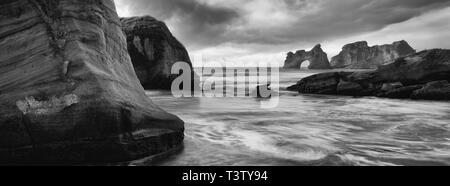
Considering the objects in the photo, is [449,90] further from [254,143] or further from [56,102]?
[56,102]

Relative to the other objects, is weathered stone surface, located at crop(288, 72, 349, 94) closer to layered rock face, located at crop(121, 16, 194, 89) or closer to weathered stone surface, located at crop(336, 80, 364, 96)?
weathered stone surface, located at crop(336, 80, 364, 96)

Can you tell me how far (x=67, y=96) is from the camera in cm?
509

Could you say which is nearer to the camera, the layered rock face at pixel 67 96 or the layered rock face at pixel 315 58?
the layered rock face at pixel 67 96

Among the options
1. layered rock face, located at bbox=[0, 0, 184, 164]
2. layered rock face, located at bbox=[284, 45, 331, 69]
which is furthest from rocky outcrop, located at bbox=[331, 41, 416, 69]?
layered rock face, located at bbox=[0, 0, 184, 164]

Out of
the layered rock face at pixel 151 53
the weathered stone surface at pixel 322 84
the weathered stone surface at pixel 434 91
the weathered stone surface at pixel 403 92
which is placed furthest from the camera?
the layered rock face at pixel 151 53

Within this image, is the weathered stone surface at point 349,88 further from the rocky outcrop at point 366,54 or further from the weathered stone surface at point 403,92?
the rocky outcrop at point 366,54

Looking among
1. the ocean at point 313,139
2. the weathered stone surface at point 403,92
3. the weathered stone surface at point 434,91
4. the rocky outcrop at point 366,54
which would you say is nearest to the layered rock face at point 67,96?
the ocean at point 313,139

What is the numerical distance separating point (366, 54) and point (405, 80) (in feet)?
529

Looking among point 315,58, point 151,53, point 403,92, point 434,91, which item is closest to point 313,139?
point 434,91

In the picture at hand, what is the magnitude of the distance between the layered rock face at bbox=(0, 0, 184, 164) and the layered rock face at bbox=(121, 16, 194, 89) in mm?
18459

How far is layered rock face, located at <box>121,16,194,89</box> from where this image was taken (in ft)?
81.5

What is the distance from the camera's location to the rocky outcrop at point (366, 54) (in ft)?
505

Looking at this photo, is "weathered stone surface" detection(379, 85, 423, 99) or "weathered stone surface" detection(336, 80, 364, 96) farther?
"weathered stone surface" detection(336, 80, 364, 96)
